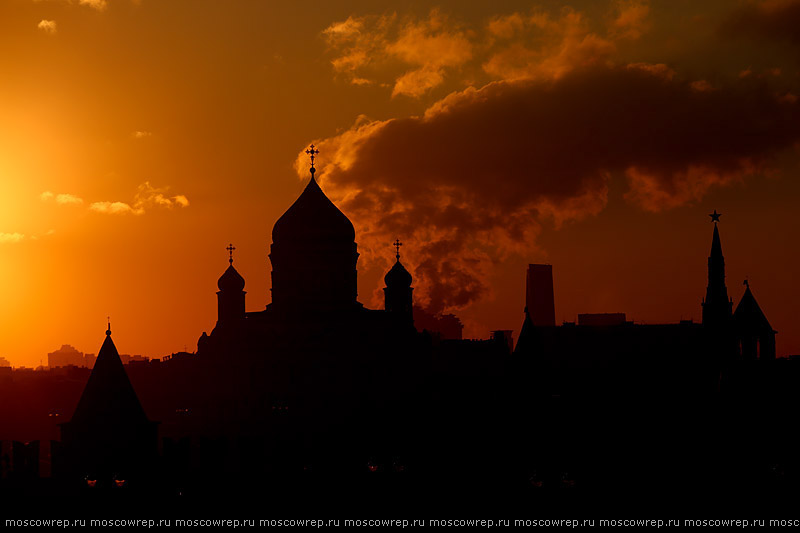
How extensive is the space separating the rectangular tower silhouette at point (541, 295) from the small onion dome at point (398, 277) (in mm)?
101076

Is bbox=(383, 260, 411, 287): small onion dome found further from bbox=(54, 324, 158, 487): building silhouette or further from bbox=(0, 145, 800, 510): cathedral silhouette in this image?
bbox=(54, 324, 158, 487): building silhouette

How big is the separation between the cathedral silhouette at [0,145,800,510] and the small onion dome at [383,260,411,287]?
0.09 meters

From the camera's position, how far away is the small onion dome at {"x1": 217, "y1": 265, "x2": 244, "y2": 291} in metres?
74.6

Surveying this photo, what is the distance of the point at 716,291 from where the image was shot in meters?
63.5

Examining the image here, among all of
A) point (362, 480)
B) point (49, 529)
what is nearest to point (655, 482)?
point (362, 480)

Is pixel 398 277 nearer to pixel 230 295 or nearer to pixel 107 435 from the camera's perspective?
pixel 230 295

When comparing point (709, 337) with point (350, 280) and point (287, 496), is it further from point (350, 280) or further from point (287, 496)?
point (287, 496)

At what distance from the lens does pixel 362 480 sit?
159ft

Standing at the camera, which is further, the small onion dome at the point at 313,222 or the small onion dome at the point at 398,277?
the small onion dome at the point at 398,277

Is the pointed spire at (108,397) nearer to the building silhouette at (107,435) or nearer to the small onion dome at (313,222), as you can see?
the building silhouette at (107,435)

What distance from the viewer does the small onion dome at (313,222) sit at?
214 feet

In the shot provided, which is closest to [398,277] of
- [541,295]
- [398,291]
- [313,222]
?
[398,291]

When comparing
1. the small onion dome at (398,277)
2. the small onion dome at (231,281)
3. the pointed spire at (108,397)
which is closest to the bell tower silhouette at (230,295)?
the small onion dome at (231,281)

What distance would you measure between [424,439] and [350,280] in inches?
569
